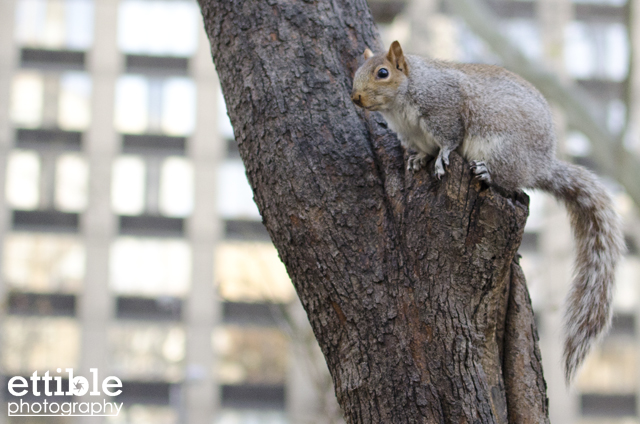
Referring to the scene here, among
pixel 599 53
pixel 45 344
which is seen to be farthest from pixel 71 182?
pixel 599 53

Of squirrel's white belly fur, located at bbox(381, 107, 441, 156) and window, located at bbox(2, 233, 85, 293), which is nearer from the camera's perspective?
squirrel's white belly fur, located at bbox(381, 107, 441, 156)

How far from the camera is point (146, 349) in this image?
1357cm

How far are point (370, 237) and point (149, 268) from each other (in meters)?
12.8

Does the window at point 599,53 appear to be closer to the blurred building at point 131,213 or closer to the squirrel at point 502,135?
the blurred building at point 131,213

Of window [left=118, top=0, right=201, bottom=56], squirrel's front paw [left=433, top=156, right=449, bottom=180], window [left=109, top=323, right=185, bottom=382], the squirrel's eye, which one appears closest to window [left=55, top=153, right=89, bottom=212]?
window [left=118, top=0, right=201, bottom=56]

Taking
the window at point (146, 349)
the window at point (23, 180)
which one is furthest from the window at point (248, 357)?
the window at point (23, 180)

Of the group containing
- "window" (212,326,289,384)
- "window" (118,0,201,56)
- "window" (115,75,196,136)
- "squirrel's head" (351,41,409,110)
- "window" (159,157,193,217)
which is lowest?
"squirrel's head" (351,41,409,110)

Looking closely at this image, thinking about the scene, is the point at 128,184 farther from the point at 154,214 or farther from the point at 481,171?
the point at 481,171

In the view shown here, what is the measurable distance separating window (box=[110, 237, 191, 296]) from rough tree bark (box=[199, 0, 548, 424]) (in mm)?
12266

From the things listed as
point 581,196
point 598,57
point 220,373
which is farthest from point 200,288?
point 581,196

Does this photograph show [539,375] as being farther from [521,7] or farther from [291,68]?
[521,7]

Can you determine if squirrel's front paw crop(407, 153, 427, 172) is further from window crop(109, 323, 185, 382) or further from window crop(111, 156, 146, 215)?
window crop(111, 156, 146, 215)

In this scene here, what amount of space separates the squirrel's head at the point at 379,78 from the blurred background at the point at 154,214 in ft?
35.2

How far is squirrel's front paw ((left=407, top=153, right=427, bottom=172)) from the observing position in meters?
1.80
